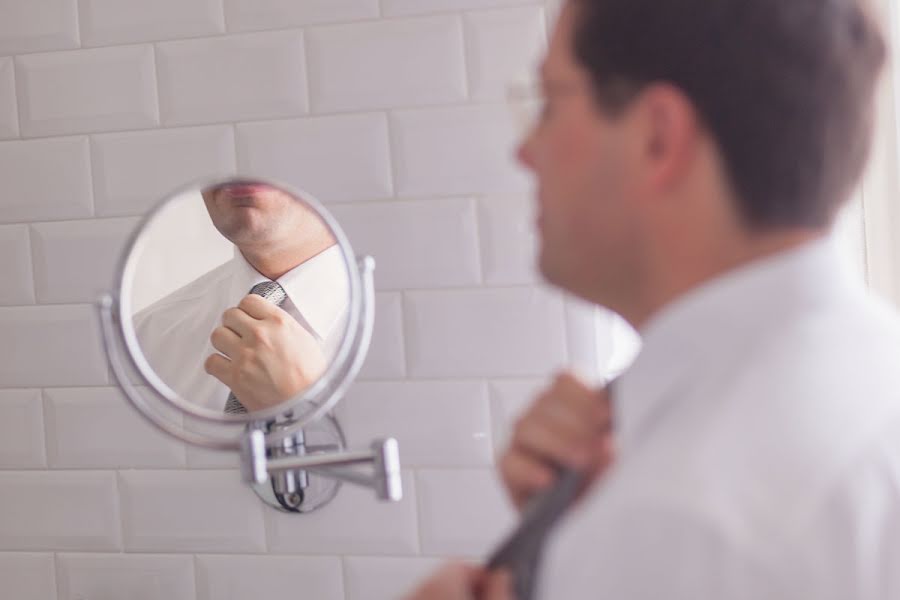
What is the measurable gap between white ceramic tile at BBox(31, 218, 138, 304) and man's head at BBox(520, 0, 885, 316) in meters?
0.81

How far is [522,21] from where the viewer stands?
1.36m

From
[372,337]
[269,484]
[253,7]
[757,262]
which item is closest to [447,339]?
[372,337]

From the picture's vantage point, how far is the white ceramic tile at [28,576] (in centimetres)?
156

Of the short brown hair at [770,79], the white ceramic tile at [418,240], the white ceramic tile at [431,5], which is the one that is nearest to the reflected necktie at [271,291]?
the white ceramic tile at [418,240]

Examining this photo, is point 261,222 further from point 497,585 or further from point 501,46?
point 497,585

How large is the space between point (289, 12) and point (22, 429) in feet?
2.03

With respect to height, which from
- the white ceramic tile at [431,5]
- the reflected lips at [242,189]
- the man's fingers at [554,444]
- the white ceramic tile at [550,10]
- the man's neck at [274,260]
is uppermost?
the white ceramic tile at [431,5]

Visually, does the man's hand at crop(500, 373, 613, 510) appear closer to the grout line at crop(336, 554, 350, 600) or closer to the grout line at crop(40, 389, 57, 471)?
the grout line at crop(336, 554, 350, 600)

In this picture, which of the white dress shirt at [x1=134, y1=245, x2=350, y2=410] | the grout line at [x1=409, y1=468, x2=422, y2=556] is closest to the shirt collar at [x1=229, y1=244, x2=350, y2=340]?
the white dress shirt at [x1=134, y1=245, x2=350, y2=410]

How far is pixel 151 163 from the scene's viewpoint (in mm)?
1480

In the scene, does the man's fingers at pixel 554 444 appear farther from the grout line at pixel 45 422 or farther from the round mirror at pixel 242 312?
the grout line at pixel 45 422

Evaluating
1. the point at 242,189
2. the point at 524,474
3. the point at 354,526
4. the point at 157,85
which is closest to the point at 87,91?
the point at 157,85

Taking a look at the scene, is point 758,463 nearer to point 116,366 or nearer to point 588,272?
point 588,272

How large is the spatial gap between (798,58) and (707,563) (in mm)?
322
